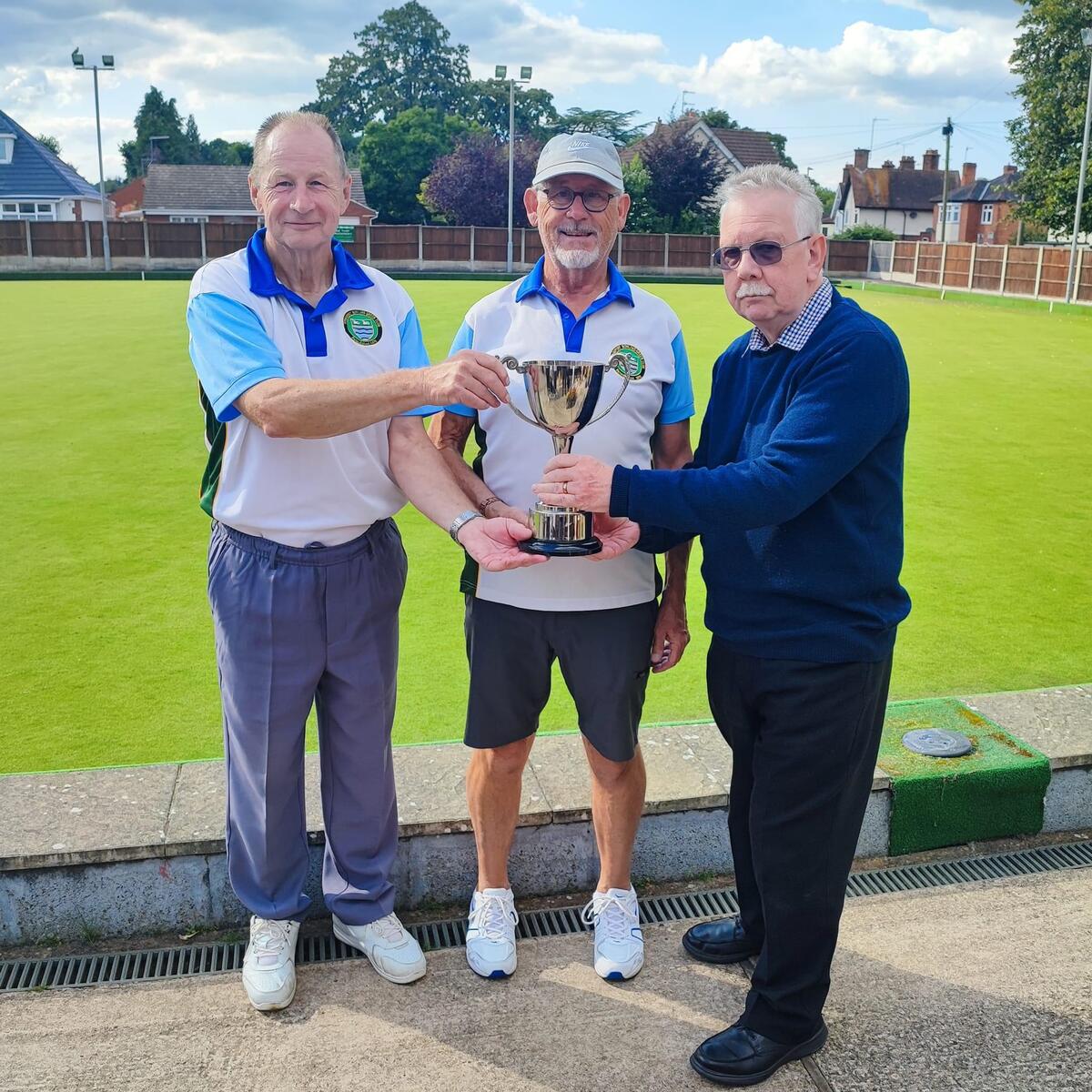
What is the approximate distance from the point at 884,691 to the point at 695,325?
16.4 meters

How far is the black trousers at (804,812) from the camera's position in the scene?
100 inches

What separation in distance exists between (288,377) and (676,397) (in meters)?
1.03

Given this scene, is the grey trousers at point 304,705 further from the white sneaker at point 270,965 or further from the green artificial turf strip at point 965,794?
the green artificial turf strip at point 965,794

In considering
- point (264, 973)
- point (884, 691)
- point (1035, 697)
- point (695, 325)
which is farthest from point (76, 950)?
point (695, 325)

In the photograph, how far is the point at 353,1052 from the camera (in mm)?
2594

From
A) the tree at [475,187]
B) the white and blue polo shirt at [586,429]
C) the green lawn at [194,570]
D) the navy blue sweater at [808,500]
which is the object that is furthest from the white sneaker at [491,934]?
the tree at [475,187]

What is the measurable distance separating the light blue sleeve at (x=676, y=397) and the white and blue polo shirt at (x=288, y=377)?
75 cm

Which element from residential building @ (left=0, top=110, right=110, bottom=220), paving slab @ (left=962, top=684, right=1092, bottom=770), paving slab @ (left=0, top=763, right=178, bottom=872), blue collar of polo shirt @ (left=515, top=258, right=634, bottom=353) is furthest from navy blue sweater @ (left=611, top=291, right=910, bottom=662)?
residential building @ (left=0, top=110, right=110, bottom=220)

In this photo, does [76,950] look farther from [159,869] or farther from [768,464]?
[768,464]

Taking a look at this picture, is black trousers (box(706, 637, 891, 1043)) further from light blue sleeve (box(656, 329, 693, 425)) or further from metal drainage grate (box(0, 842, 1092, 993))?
light blue sleeve (box(656, 329, 693, 425))

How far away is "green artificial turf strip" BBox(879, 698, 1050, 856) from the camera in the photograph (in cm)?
341

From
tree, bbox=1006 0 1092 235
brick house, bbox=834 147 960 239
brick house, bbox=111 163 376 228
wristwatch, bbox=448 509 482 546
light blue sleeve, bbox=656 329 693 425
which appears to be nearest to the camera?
wristwatch, bbox=448 509 482 546

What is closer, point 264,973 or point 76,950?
point 264,973

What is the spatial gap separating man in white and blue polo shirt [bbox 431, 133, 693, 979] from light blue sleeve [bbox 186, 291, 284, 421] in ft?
1.97
